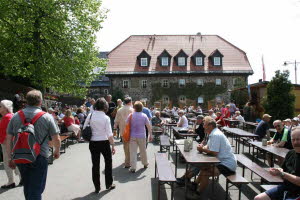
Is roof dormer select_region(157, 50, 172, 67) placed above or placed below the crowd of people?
above

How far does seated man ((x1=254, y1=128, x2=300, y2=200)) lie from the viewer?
13.9 ft

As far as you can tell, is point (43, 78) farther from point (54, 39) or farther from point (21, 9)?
point (21, 9)

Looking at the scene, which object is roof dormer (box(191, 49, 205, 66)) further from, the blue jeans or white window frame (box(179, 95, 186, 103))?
the blue jeans

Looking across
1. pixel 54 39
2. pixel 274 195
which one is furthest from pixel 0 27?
pixel 274 195

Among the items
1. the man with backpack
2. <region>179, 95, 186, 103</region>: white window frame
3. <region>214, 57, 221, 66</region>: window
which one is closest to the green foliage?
<region>179, 95, 186, 103</region>: white window frame

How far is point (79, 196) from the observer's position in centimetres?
620

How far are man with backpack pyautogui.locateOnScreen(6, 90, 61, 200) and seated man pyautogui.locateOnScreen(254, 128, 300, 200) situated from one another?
3.10 meters

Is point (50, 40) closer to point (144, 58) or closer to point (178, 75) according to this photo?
point (144, 58)

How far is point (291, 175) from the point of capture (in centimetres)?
420

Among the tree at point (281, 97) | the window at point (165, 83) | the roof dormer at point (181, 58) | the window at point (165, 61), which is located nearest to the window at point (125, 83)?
the window at point (165, 83)

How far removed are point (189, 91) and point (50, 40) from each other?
25.5 m

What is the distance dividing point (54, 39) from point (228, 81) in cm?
2788

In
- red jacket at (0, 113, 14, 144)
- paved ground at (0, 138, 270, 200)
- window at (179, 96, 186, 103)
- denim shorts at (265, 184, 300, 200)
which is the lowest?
paved ground at (0, 138, 270, 200)

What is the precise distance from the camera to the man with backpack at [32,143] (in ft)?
13.8
